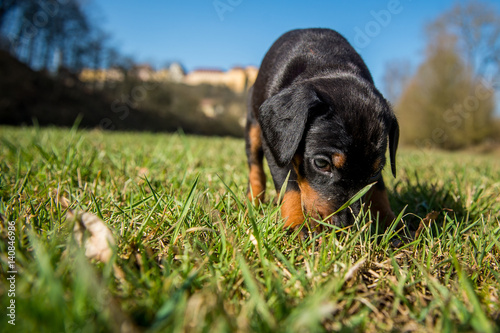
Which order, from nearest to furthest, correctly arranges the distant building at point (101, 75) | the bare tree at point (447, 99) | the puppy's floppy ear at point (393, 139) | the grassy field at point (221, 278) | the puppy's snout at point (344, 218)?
the grassy field at point (221, 278), the puppy's snout at point (344, 218), the puppy's floppy ear at point (393, 139), the distant building at point (101, 75), the bare tree at point (447, 99)

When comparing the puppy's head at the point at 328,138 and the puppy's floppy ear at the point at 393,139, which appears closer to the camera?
→ the puppy's head at the point at 328,138

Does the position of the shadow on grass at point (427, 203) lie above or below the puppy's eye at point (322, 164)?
below

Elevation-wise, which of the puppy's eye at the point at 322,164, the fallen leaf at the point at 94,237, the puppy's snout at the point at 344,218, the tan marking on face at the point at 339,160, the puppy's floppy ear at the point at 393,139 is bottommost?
the fallen leaf at the point at 94,237

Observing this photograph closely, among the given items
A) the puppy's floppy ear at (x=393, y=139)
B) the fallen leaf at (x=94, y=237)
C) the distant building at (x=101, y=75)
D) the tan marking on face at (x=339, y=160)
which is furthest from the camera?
the distant building at (x=101, y=75)

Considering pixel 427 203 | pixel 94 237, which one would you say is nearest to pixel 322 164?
pixel 427 203

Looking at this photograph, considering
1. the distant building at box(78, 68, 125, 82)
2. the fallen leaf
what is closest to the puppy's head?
the fallen leaf

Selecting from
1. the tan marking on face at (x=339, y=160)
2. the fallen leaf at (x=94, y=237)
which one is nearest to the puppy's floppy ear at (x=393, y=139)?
the tan marking on face at (x=339, y=160)

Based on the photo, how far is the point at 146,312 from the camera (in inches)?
41.2

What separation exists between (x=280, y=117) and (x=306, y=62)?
35.7 inches

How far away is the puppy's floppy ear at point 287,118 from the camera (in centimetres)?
207

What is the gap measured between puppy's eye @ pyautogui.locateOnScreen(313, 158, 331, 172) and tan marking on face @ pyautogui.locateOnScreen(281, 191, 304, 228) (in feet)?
0.86

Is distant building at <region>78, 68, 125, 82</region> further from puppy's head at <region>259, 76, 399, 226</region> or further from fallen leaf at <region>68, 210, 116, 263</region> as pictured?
fallen leaf at <region>68, 210, 116, 263</region>

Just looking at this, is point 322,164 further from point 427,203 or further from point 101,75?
point 101,75

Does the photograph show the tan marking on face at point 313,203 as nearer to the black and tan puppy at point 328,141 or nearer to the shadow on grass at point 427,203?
the black and tan puppy at point 328,141
